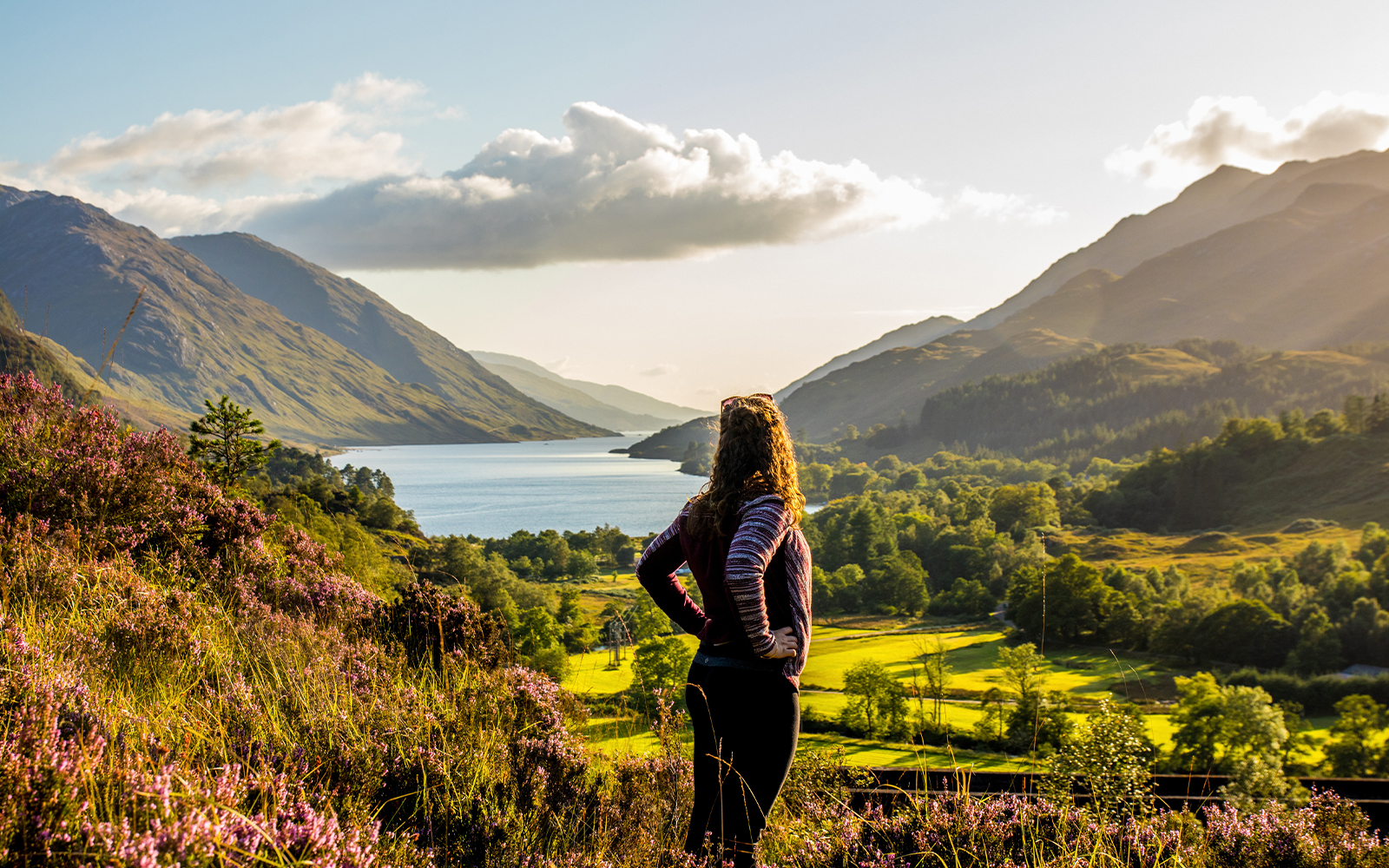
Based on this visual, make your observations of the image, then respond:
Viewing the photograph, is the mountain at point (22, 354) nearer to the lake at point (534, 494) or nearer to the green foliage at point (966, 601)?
the lake at point (534, 494)

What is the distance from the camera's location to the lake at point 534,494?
293ft

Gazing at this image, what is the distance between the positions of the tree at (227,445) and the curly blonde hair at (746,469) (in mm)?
7602

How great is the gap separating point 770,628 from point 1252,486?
156m

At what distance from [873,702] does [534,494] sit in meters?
85.2

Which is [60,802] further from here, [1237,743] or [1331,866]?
[1237,743]

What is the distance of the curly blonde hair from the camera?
2660 millimetres

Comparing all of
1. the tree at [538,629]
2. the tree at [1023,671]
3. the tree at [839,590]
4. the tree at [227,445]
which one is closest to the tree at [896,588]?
the tree at [839,590]

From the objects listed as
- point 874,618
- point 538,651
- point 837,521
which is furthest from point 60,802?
point 837,521

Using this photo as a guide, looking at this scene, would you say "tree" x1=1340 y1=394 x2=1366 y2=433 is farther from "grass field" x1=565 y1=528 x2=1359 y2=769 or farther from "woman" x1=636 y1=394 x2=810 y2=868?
"woman" x1=636 y1=394 x2=810 y2=868

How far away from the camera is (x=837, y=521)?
10062 centimetres

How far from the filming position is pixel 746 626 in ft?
8.04

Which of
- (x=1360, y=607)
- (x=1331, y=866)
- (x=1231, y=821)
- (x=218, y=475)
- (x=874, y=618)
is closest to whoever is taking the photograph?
(x=1331, y=866)

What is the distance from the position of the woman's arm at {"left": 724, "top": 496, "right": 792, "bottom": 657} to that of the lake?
77.8 m

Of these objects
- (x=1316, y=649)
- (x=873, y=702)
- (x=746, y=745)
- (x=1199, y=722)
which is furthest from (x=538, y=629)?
(x=1316, y=649)
